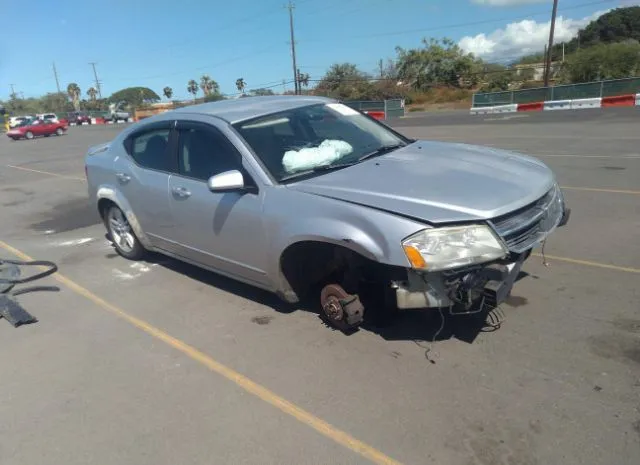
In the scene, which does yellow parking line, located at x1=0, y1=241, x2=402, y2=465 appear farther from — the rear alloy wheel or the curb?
the curb

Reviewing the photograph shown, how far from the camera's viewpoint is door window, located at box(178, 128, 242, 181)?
13.4 ft

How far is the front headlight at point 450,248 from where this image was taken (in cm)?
295

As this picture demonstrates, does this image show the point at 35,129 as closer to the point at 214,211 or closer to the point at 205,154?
the point at 205,154

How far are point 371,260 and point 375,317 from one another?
0.59 m

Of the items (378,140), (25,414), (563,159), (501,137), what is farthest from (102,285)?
(501,137)

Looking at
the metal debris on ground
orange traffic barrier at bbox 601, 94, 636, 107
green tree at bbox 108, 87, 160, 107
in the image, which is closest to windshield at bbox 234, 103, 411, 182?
the metal debris on ground

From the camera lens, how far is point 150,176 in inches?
192

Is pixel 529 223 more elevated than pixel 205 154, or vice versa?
pixel 205 154

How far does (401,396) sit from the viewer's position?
2.96 meters

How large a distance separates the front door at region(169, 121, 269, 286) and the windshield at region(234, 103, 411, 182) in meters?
0.22

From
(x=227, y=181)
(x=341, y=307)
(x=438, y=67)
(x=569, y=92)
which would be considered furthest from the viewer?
(x=438, y=67)

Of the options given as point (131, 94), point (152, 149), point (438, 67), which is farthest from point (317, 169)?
point (131, 94)

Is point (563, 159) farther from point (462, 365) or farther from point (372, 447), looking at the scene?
point (372, 447)

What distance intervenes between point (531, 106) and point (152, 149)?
3159 cm
